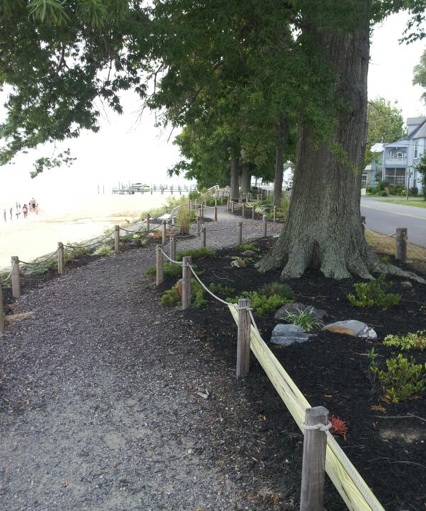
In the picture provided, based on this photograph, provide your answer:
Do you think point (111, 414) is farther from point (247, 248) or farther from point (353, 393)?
point (247, 248)

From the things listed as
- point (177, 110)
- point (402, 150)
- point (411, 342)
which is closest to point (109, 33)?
point (177, 110)

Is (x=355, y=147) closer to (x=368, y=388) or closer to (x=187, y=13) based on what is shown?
(x=187, y=13)

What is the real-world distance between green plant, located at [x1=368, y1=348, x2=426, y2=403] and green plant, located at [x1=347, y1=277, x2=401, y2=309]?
2.57 meters

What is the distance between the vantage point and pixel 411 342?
5727 mm

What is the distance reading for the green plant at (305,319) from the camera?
6426 millimetres

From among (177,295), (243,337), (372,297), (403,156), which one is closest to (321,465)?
(243,337)

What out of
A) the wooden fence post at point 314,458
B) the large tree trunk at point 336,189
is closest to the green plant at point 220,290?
the large tree trunk at point 336,189

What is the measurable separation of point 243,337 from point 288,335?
1172 mm

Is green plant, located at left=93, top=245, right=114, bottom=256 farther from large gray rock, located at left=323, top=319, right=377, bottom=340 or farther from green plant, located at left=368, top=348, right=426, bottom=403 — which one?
green plant, located at left=368, top=348, right=426, bottom=403

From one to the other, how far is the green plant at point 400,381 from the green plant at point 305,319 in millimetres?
1553

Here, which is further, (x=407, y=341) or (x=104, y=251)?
(x=104, y=251)

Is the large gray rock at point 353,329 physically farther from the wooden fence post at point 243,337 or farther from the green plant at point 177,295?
the green plant at point 177,295

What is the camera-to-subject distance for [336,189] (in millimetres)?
9430

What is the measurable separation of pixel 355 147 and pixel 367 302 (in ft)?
10.7
